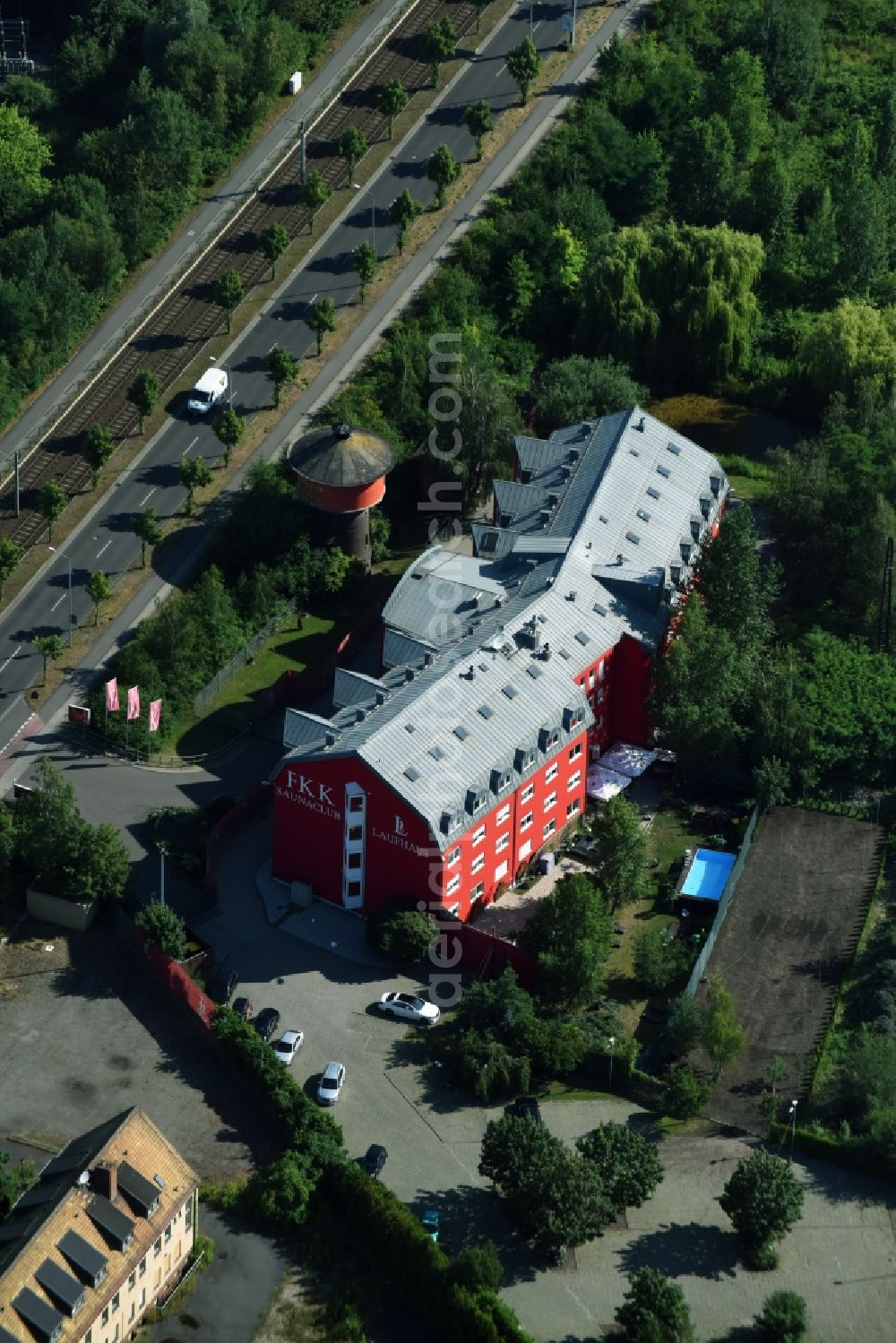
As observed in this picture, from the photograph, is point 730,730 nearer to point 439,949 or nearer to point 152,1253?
point 439,949

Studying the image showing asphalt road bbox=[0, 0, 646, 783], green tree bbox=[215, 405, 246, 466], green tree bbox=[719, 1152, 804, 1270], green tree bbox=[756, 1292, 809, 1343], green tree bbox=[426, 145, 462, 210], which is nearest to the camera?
green tree bbox=[756, 1292, 809, 1343]

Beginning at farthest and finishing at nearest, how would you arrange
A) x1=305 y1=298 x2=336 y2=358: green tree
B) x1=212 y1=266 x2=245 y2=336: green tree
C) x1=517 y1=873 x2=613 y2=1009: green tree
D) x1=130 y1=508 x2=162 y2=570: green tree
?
x1=212 y1=266 x2=245 y2=336: green tree
x1=305 y1=298 x2=336 y2=358: green tree
x1=130 y1=508 x2=162 y2=570: green tree
x1=517 y1=873 x2=613 y2=1009: green tree

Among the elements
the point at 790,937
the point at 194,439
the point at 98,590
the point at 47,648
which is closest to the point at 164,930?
the point at 47,648

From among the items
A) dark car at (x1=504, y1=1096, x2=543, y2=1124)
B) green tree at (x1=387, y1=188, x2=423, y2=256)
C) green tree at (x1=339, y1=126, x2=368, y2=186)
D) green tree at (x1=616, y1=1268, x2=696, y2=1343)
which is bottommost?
dark car at (x1=504, y1=1096, x2=543, y2=1124)

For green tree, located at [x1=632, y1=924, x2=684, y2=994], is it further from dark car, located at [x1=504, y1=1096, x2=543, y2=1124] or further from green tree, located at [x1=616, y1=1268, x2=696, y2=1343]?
green tree, located at [x1=616, y1=1268, x2=696, y2=1343]

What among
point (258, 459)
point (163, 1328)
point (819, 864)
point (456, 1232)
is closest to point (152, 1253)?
point (163, 1328)

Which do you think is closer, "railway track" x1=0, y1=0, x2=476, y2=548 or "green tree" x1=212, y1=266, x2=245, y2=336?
"railway track" x1=0, y1=0, x2=476, y2=548

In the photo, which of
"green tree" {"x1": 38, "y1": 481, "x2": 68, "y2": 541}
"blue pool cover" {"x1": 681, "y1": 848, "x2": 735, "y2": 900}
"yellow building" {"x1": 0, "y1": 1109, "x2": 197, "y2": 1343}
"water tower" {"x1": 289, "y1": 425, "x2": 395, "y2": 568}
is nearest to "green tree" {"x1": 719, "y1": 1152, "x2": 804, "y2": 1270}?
"blue pool cover" {"x1": 681, "y1": 848, "x2": 735, "y2": 900}

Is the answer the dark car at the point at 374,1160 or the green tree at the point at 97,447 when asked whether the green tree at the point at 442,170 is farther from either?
the dark car at the point at 374,1160
